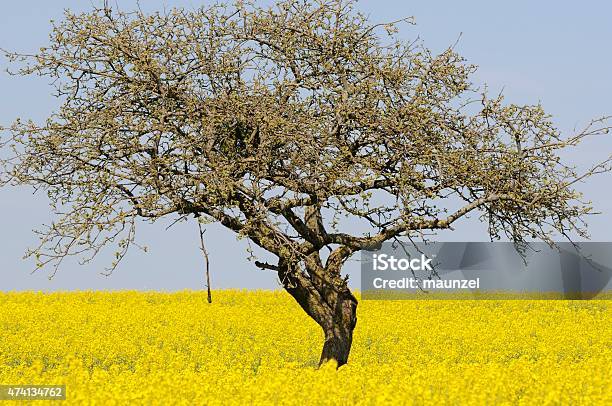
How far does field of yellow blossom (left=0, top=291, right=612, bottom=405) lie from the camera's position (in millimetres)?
12367

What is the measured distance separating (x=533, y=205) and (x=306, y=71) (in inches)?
182

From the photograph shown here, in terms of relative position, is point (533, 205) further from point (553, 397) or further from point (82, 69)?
point (82, 69)

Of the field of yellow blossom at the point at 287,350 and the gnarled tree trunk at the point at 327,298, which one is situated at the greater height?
the gnarled tree trunk at the point at 327,298

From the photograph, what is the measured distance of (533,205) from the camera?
56.2ft

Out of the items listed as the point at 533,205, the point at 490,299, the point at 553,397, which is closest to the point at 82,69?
the point at 533,205

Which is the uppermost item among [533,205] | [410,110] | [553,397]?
[410,110]

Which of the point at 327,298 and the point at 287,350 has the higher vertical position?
the point at 327,298

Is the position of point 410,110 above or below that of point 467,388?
above

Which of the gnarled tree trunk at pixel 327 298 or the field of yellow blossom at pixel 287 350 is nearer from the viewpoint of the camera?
the field of yellow blossom at pixel 287 350

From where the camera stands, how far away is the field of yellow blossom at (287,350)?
40.6 feet

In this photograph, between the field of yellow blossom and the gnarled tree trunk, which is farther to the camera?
the gnarled tree trunk

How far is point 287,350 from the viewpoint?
24.4 metres

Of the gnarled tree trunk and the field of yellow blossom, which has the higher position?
the gnarled tree trunk

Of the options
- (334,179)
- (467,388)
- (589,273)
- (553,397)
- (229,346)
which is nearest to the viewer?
(553,397)
